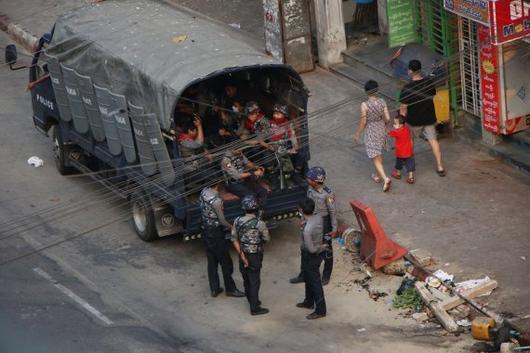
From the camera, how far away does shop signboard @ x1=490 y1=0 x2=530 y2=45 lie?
18.0m

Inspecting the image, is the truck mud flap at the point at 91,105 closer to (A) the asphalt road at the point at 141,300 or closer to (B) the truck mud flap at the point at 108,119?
(B) the truck mud flap at the point at 108,119

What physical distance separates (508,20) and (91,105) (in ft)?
19.0

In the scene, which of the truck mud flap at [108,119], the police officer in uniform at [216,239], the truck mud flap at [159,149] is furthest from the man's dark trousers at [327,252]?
the truck mud flap at [108,119]

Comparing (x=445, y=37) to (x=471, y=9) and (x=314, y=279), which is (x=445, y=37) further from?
(x=314, y=279)

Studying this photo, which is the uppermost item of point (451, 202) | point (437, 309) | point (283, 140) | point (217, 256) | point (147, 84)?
point (147, 84)

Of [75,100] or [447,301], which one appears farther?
[75,100]

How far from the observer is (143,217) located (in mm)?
18672

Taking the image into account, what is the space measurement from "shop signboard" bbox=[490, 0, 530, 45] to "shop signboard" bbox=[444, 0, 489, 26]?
162mm

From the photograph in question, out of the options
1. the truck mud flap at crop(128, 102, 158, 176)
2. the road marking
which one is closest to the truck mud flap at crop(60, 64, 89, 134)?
the truck mud flap at crop(128, 102, 158, 176)

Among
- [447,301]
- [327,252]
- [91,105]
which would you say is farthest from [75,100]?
[447,301]

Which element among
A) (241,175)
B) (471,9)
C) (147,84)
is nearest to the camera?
(241,175)


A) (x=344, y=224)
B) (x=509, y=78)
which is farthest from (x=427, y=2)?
(x=344, y=224)

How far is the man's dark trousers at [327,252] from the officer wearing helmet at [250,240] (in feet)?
2.49

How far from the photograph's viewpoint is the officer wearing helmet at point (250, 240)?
15.9 m
